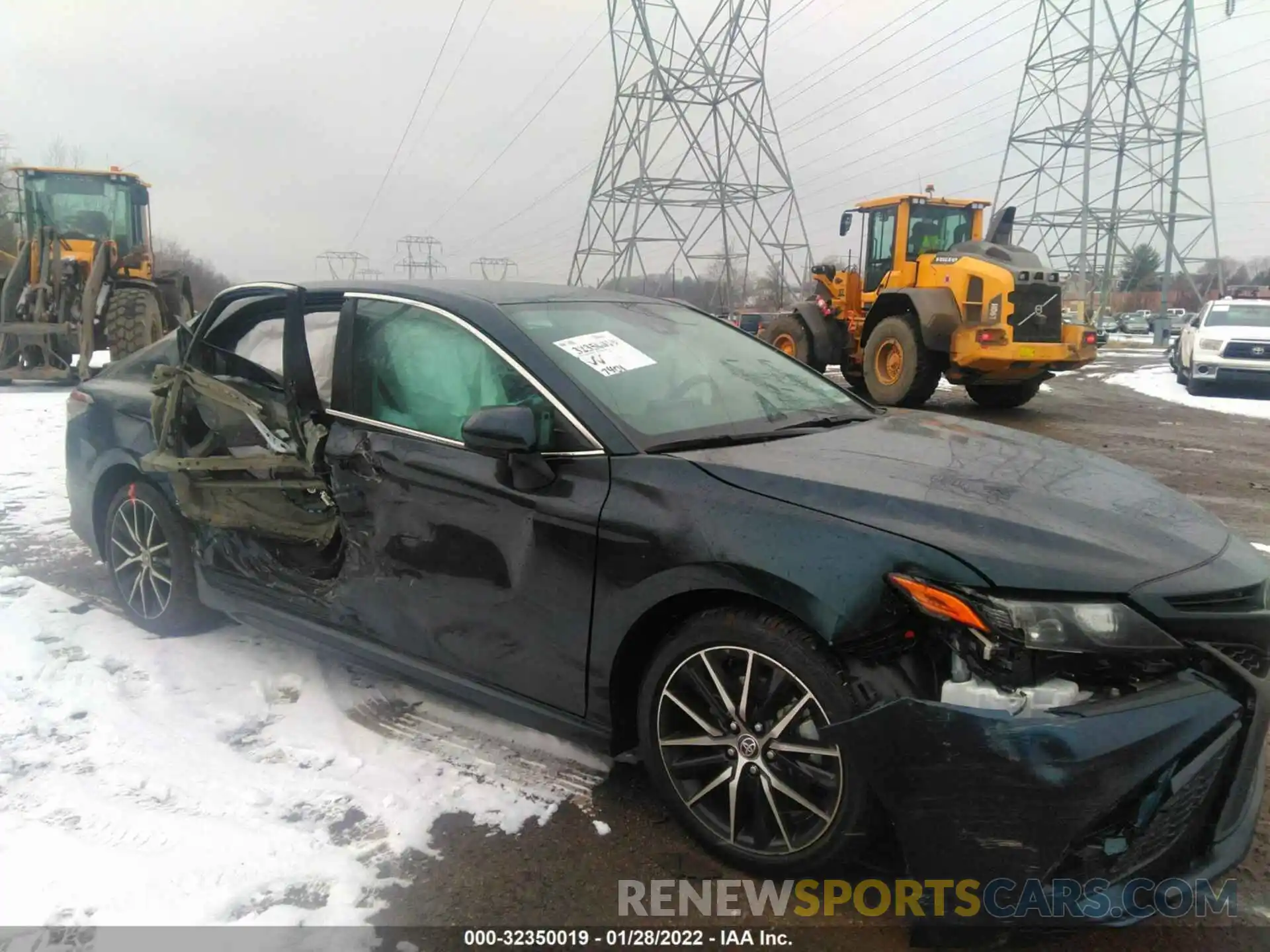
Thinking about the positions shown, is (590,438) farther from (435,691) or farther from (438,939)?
(438,939)

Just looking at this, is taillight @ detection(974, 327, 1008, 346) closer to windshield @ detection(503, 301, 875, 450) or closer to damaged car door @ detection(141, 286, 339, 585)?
windshield @ detection(503, 301, 875, 450)

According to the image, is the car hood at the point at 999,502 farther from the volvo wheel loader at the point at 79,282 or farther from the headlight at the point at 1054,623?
the volvo wheel loader at the point at 79,282

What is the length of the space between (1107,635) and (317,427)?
2.60 meters

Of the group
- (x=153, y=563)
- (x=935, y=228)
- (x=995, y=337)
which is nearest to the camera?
(x=153, y=563)

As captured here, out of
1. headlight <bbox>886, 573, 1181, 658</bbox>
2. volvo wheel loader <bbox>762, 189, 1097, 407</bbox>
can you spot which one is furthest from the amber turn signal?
volvo wheel loader <bbox>762, 189, 1097, 407</bbox>

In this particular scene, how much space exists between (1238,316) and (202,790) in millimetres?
17243

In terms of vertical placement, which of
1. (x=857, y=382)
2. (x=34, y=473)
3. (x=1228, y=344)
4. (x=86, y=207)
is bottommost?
(x=34, y=473)

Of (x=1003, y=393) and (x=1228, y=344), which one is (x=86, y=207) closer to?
(x=1003, y=393)

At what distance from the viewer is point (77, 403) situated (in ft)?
14.0

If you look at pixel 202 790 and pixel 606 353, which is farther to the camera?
pixel 606 353

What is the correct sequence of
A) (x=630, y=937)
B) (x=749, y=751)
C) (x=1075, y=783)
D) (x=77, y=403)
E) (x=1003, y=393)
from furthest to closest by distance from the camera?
(x=1003, y=393)
(x=77, y=403)
(x=749, y=751)
(x=630, y=937)
(x=1075, y=783)

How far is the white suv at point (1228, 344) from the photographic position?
44.5ft

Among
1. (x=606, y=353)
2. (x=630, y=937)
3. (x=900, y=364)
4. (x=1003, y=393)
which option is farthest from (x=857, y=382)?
(x=630, y=937)

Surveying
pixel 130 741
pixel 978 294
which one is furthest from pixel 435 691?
pixel 978 294
